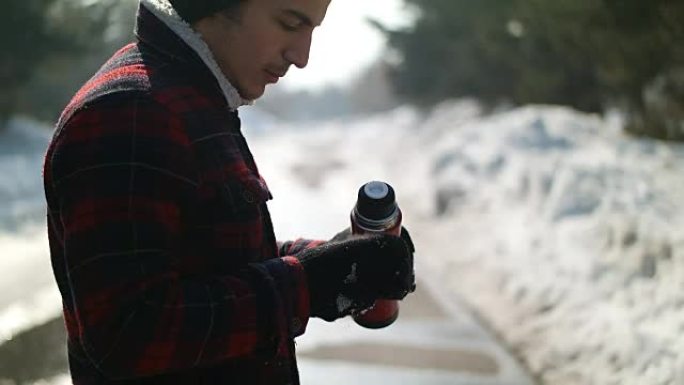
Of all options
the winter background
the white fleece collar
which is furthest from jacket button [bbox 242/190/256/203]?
the winter background

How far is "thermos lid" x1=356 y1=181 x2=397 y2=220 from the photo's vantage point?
78.0 inches

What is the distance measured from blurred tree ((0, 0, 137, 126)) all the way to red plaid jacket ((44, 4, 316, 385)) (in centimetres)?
1825

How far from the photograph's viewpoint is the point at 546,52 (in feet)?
63.7

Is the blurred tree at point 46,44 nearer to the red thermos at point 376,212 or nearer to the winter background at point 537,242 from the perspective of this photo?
the winter background at point 537,242

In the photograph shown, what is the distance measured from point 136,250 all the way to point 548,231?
252 inches

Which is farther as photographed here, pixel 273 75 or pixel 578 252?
pixel 578 252

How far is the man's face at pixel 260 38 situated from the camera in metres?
1.56

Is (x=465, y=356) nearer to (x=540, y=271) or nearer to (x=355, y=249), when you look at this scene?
(x=540, y=271)

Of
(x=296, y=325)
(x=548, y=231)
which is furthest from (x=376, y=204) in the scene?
(x=548, y=231)

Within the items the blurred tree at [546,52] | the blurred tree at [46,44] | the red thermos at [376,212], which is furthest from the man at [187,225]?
the blurred tree at [46,44]

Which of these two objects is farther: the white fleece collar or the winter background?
the winter background

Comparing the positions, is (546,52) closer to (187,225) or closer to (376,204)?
(376,204)

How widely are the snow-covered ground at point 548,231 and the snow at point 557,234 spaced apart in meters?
0.01

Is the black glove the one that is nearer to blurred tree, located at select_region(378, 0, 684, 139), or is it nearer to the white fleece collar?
the white fleece collar
